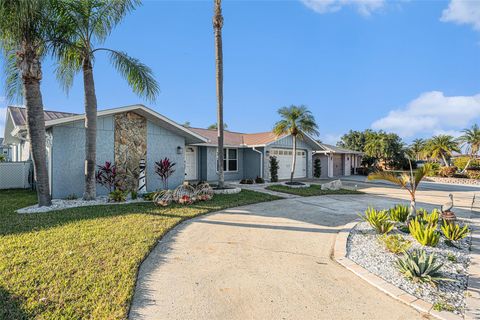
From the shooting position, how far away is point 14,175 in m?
13.7

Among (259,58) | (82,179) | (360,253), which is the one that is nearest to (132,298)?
(360,253)

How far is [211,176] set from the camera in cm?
1709

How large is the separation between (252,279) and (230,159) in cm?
1472

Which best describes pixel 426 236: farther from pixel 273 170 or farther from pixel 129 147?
pixel 273 170

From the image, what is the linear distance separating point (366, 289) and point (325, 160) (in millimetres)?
22064

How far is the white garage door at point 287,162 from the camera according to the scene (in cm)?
1939

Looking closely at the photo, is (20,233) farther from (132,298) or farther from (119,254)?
(132,298)

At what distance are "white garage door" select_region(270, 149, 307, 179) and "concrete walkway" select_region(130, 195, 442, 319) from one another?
1291 cm

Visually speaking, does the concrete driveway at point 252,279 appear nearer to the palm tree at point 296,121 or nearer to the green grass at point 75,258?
the green grass at point 75,258

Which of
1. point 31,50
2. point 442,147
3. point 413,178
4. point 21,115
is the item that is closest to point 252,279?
point 413,178

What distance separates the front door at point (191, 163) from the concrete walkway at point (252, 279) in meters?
10.4

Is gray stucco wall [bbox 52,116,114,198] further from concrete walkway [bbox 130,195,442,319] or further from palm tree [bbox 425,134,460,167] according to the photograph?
palm tree [bbox 425,134,460,167]

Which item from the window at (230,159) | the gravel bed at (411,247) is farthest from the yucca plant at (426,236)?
the window at (230,159)

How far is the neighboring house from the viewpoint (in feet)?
79.4
